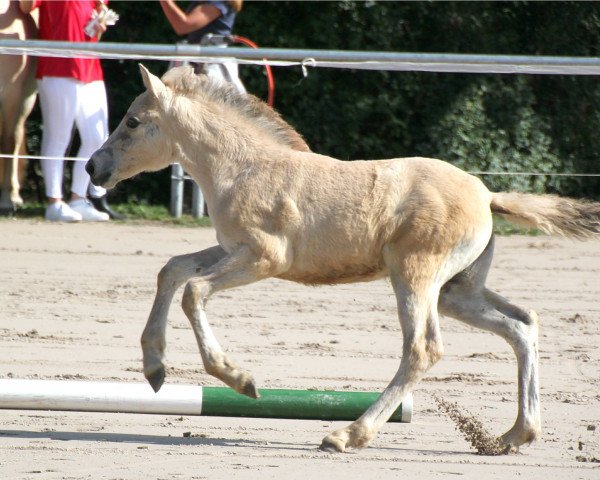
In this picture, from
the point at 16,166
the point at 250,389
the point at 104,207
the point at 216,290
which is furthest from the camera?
the point at 104,207

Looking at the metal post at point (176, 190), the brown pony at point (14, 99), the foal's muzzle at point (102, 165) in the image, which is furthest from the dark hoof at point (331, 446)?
the metal post at point (176, 190)

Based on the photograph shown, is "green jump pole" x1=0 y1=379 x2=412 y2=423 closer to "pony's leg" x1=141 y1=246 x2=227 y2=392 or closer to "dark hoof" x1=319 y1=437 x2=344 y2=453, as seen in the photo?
"pony's leg" x1=141 y1=246 x2=227 y2=392

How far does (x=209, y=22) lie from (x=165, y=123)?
5647mm

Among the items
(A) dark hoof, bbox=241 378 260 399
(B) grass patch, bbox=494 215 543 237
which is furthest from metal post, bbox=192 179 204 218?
(A) dark hoof, bbox=241 378 260 399

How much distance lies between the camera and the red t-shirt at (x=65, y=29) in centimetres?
1151

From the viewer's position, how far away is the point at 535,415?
6.08m

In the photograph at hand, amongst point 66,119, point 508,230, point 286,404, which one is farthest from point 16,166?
point 286,404

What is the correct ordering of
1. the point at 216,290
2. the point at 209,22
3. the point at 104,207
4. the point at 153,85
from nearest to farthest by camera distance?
the point at 216,290, the point at 153,85, the point at 209,22, the point at 104,207

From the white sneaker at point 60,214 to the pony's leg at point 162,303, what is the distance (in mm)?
5785

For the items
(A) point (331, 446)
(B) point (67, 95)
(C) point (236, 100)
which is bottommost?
(A) point (331, 446)

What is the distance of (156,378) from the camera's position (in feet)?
19.6

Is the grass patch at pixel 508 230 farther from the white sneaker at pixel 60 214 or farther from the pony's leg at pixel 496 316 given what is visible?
the pony's leg at pixel 496 316

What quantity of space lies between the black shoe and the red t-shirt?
1372 millimetres

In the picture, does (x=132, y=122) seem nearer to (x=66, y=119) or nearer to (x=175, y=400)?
(x=175, y=400)
